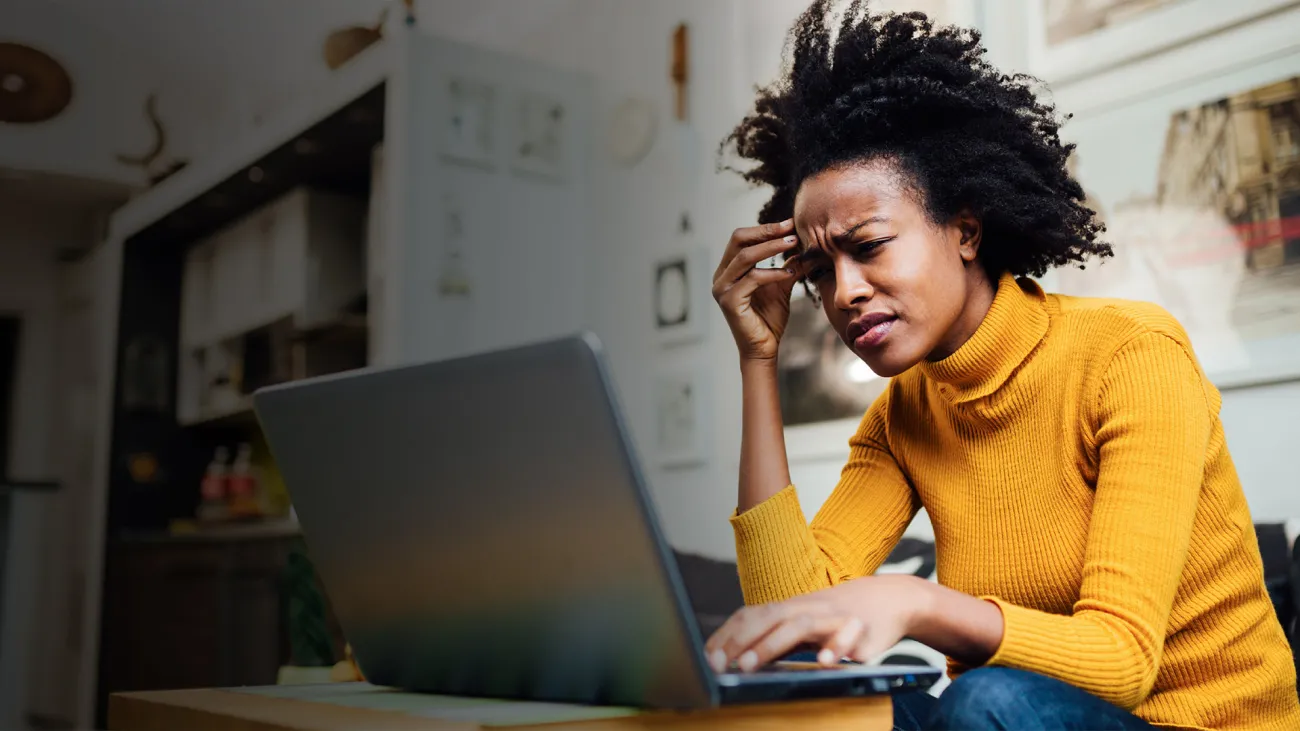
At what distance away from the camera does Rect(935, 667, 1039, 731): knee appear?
2.36 feet

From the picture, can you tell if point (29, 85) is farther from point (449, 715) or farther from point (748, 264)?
point (449, 715)

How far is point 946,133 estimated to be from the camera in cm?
113

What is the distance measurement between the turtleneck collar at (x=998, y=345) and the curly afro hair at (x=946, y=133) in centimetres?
7

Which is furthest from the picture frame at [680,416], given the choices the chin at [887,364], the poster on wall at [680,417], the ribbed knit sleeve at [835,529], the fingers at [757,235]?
the chin at [887,364]

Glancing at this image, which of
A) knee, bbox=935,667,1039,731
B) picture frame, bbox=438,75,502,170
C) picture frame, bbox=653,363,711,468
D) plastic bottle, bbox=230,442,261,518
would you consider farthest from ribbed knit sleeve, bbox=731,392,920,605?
plastic bottle, bbox=230,442,261,518

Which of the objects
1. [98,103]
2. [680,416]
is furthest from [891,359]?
[98,103]

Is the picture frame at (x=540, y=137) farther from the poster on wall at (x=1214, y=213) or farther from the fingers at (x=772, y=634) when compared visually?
the fingers at (x=772, y=634)

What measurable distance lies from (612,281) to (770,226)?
1634 mm

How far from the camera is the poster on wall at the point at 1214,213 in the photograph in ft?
5.03

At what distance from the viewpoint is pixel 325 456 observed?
76 centimetres

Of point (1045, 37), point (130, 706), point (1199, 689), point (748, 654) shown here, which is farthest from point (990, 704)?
point (1045, 37)

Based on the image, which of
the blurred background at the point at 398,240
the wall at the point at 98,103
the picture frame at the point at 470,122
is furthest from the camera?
the wall at the point at 98,103

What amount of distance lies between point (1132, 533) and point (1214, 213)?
0.94 metres

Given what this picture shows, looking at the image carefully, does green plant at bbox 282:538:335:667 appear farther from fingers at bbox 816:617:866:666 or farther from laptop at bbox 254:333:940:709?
fingers at bbox 816:617:866:666
